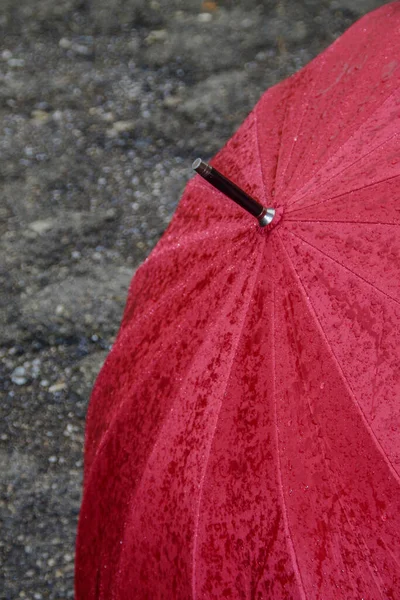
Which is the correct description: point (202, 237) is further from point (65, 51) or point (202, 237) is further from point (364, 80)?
point (65, 51)

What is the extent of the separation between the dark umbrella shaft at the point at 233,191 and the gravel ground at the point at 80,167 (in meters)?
1.48

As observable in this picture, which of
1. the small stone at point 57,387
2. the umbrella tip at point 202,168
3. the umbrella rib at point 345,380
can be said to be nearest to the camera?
the umbrella rib at point 345,380

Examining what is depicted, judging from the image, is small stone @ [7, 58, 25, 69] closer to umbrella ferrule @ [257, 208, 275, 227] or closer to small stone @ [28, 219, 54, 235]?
small stone @ [28, 219, 54, 235]

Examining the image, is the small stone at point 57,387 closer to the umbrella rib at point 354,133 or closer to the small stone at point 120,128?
the small stone at point 120,128

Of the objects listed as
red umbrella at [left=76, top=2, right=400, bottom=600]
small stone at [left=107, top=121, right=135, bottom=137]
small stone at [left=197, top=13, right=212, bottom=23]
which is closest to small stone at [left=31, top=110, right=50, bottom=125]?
small stone at [left=107, top=121, right=135, bottom=137]

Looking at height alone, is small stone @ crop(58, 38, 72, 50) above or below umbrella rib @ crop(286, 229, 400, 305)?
above

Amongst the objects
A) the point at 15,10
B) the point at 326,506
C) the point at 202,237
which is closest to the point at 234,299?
the point at 202,237

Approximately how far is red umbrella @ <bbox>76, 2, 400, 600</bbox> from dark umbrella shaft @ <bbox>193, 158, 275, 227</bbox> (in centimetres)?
2

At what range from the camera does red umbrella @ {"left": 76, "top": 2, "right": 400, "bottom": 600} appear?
120cm

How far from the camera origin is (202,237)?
1580mm

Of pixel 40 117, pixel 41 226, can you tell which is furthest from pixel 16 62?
pixel 41 226

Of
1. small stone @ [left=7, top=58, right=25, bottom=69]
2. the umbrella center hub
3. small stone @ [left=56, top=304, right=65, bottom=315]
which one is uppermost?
small stone @ [left=7, top=58, right=25, bottom=69]

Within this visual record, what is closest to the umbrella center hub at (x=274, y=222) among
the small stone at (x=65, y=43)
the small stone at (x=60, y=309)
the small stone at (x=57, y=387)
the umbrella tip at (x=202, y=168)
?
the umbrella tip at (x=202, y=168)

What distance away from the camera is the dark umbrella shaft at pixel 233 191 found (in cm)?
133
